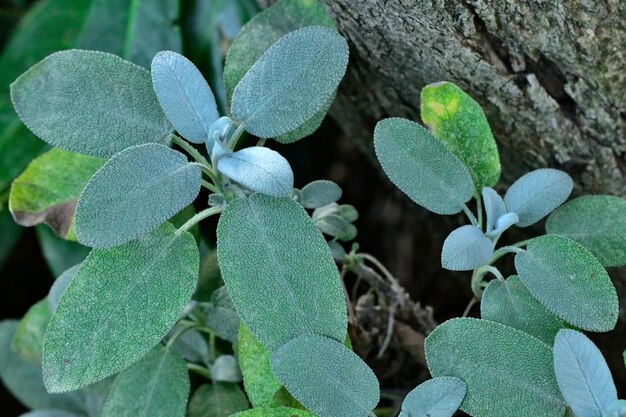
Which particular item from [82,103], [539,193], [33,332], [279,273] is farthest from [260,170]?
[33,332]

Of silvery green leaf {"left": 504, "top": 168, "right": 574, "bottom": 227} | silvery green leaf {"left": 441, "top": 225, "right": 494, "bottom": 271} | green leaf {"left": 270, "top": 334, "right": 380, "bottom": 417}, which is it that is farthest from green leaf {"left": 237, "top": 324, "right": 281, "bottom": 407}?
silvery green leaf {"left": 504, "top": 168, "right": 574, "bottom": 227}

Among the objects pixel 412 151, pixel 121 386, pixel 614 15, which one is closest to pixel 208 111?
pixel 412 151

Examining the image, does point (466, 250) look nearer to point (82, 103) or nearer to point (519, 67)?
point (519, 67)

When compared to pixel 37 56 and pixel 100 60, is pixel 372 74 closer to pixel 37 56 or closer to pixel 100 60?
pixel 100 60

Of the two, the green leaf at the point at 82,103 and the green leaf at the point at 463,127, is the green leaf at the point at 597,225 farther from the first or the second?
the green leaf at the point at 82,103

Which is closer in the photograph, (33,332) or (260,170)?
(260,170)

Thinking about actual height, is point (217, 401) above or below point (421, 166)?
below
